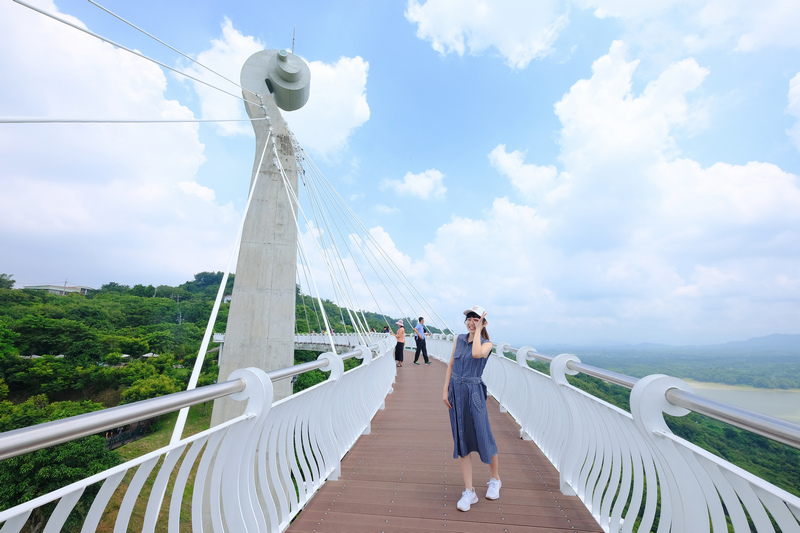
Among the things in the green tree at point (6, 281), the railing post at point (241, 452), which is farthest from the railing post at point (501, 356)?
the green tree at point (6, 281)

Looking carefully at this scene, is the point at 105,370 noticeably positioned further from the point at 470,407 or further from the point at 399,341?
the point at 470,407

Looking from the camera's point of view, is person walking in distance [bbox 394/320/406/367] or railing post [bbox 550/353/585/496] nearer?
railing post [bbox 550/353/585/496]

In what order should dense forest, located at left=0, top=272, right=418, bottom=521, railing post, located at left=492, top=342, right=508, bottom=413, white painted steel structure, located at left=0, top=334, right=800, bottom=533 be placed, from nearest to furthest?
1. white painted steel structure, located at left=0, top=334, right=800, bottom=533
2. railing post, located at left=492, top=342, right=508, bottom=413
3. dense forest, located at left=0, top=272, right=418, bottom=521

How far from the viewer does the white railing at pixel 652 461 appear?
4.35 ft

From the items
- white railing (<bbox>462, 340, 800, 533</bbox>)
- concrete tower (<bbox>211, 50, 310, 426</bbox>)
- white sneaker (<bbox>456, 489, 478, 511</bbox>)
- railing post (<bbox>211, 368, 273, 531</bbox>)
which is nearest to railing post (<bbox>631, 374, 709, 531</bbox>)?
white railing (<bbox>462, 340, 800, 533</bbox>)

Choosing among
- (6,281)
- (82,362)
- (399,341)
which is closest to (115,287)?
(6,281)

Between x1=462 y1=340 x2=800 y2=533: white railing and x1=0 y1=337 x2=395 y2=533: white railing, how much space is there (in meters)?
1.91

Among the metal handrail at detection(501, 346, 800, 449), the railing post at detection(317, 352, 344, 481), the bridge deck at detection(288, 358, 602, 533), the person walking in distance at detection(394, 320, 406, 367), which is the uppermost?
the person walking in distance at detection(394, 320, 406, 367)

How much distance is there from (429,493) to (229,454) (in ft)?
6.24

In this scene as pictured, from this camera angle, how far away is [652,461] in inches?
82.1

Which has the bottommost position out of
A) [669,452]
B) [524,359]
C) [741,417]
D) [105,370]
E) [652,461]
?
[105,370]

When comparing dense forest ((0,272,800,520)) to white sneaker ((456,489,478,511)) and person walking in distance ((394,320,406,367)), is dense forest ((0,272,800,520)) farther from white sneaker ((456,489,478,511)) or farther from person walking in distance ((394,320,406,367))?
white sneaker ((456,489,478,511))

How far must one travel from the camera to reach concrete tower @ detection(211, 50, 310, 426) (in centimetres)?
956

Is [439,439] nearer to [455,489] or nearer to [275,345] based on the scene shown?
[455,489]
